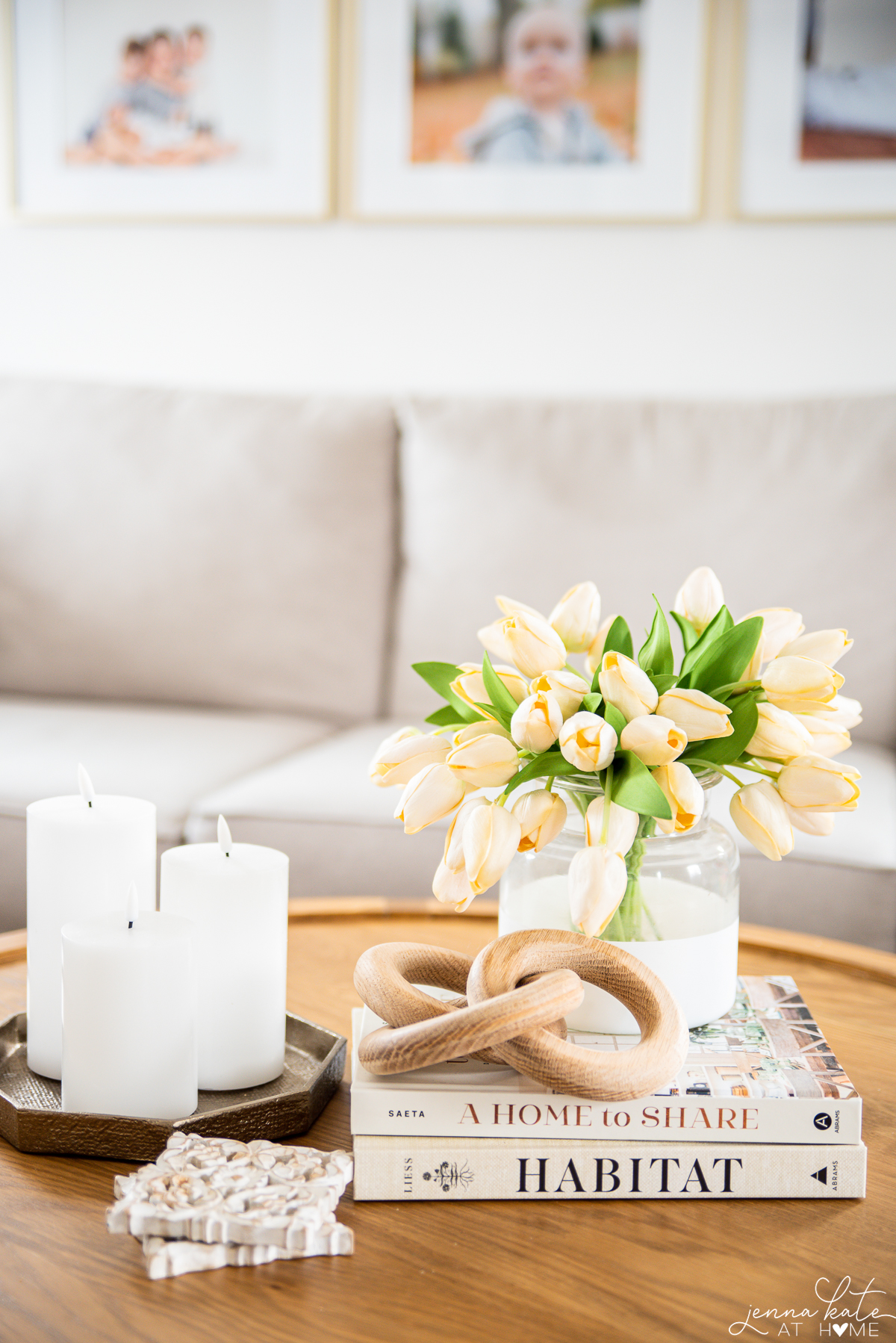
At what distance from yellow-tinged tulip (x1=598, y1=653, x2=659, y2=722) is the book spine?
8.9 inches

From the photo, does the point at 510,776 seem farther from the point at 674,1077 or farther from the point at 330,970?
the point at 330,970

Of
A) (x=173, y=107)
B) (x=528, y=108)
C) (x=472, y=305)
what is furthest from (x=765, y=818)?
(x=173, y=107)

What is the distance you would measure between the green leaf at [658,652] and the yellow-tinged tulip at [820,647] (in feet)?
0.22

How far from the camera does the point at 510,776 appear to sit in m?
0.67

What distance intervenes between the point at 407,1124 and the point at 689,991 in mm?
194

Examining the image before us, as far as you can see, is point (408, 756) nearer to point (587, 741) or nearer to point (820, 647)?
point (587, 741)

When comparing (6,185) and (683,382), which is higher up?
(6,185)

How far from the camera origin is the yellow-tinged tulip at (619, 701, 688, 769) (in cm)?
61

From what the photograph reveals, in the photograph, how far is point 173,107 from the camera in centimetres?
225

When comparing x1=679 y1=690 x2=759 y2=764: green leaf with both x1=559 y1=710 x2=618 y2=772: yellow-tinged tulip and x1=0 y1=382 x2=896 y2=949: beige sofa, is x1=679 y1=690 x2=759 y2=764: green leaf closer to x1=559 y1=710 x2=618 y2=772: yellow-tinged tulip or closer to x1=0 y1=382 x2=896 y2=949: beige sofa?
x1=559 y1=710 x2=618 y2=772: yellow-tinged tulip

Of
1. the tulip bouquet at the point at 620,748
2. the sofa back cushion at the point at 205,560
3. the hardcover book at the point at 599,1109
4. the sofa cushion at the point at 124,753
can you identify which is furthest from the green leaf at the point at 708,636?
the sofa back cushion at the point at 205,560

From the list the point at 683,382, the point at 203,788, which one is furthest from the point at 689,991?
the point at 683,382

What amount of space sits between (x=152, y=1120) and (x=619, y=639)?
38 cm

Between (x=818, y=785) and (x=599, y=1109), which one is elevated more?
(x=818, y=785)
